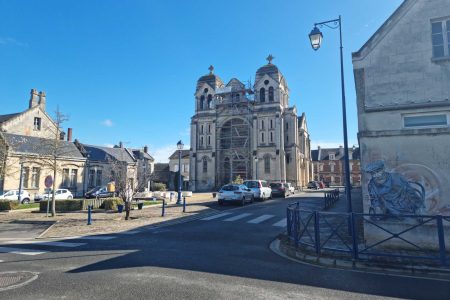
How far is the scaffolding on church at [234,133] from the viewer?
52.8 metres

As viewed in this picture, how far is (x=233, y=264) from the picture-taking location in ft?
21.6

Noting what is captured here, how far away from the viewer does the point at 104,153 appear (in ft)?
137

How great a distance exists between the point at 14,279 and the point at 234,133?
1961 inches

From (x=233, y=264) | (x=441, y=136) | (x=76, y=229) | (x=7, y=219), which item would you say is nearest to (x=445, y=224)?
(x=441, y=136)

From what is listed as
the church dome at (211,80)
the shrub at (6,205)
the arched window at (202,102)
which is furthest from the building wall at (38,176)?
the church dome at (211,80)

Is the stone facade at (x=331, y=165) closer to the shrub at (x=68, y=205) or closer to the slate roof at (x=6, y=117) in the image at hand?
the slate roof at (x=6, y=117)

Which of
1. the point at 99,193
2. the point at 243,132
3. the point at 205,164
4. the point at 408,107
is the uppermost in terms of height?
the point at 243,132

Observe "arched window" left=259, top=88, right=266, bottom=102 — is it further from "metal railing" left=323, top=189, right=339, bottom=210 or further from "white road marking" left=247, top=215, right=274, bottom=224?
"white road marking" left=247, top=215, right=274, bottom=224

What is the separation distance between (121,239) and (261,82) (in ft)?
151

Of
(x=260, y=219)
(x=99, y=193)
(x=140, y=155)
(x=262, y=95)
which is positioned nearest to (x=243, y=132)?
(x=262, y=95)

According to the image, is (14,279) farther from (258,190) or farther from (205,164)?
(205,164)

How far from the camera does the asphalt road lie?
4848mm

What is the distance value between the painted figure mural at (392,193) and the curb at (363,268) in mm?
2279

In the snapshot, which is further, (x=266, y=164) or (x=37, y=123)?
(x=266, y=164)
